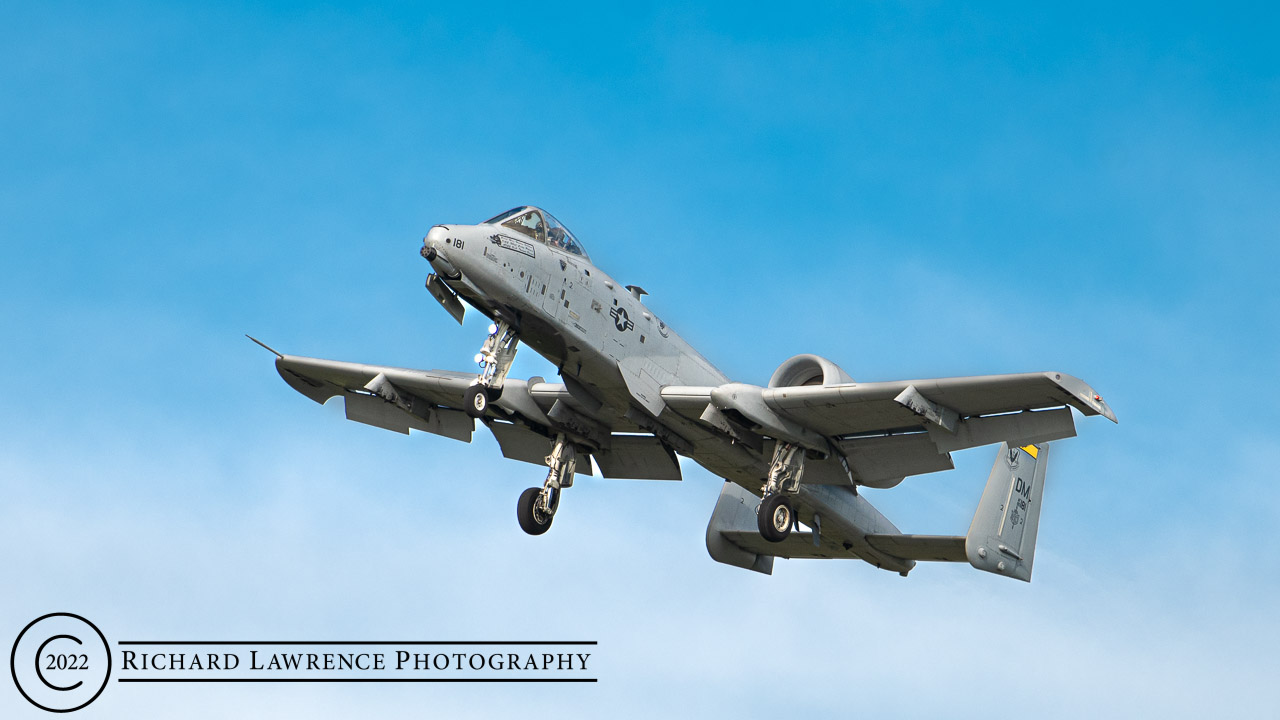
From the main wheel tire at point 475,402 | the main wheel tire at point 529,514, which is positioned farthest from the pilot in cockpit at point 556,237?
the main wheel tire at point 529,514

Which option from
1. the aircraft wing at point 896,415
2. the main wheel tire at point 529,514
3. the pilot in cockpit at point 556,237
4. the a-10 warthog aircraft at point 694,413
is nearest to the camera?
the aircraft wing at point 896,415

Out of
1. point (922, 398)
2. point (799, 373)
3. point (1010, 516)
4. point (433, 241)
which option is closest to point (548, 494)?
point (799, 373)

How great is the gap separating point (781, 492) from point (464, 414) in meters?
7.12

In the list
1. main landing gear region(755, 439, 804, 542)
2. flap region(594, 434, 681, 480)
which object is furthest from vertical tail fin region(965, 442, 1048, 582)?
flap region(594, 434, 681, 480)

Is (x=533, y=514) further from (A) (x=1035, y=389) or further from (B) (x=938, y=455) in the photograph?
(A) (x=1035, y=389)

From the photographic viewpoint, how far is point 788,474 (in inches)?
954

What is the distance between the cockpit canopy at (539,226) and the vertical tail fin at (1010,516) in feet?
30.9

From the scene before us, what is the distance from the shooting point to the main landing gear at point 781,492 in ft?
77.4

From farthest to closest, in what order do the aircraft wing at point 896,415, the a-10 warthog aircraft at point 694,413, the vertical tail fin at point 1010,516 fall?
the vertical tail fin at point 1010,516, the a-10 warthog aircraft at point 694,413, the aircraft wing at point 896,415

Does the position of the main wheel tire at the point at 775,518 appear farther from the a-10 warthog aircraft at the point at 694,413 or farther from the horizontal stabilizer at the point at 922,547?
the horizontal stabilizer at the point at 922,547

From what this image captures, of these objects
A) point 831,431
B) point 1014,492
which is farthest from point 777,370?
point 1014,492

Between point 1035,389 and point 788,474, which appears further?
point 788,474

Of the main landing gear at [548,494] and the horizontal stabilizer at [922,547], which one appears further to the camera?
the horizontal stabilizer at [922,547]

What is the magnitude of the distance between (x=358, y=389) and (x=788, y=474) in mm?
9288
